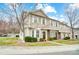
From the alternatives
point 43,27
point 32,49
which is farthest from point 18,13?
point 32,49

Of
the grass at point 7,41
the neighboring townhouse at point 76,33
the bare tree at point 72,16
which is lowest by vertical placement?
the grass at point 7,41

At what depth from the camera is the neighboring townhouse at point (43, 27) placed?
10.2ft

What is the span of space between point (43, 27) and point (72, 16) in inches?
16.4

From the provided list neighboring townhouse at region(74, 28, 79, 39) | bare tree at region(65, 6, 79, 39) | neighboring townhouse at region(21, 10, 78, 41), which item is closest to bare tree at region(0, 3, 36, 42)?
neighboring townhouse at region(21, 10, 78, 41)

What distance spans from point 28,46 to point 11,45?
0.74ft

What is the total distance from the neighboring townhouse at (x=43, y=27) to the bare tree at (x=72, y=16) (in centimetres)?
7

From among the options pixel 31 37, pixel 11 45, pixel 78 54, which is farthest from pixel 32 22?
pixel 78 54

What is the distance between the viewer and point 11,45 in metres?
3.11

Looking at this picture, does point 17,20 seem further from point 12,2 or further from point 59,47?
point 59,47

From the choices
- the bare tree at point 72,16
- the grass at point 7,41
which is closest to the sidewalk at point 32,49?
the grass at point 7,41

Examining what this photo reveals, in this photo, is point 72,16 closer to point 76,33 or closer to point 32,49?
point 76,33

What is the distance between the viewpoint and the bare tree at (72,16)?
3100mm

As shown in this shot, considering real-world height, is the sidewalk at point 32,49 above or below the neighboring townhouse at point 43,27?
below

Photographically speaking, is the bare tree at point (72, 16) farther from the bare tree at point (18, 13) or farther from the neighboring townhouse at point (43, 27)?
the bare tree at point (18, 13)
